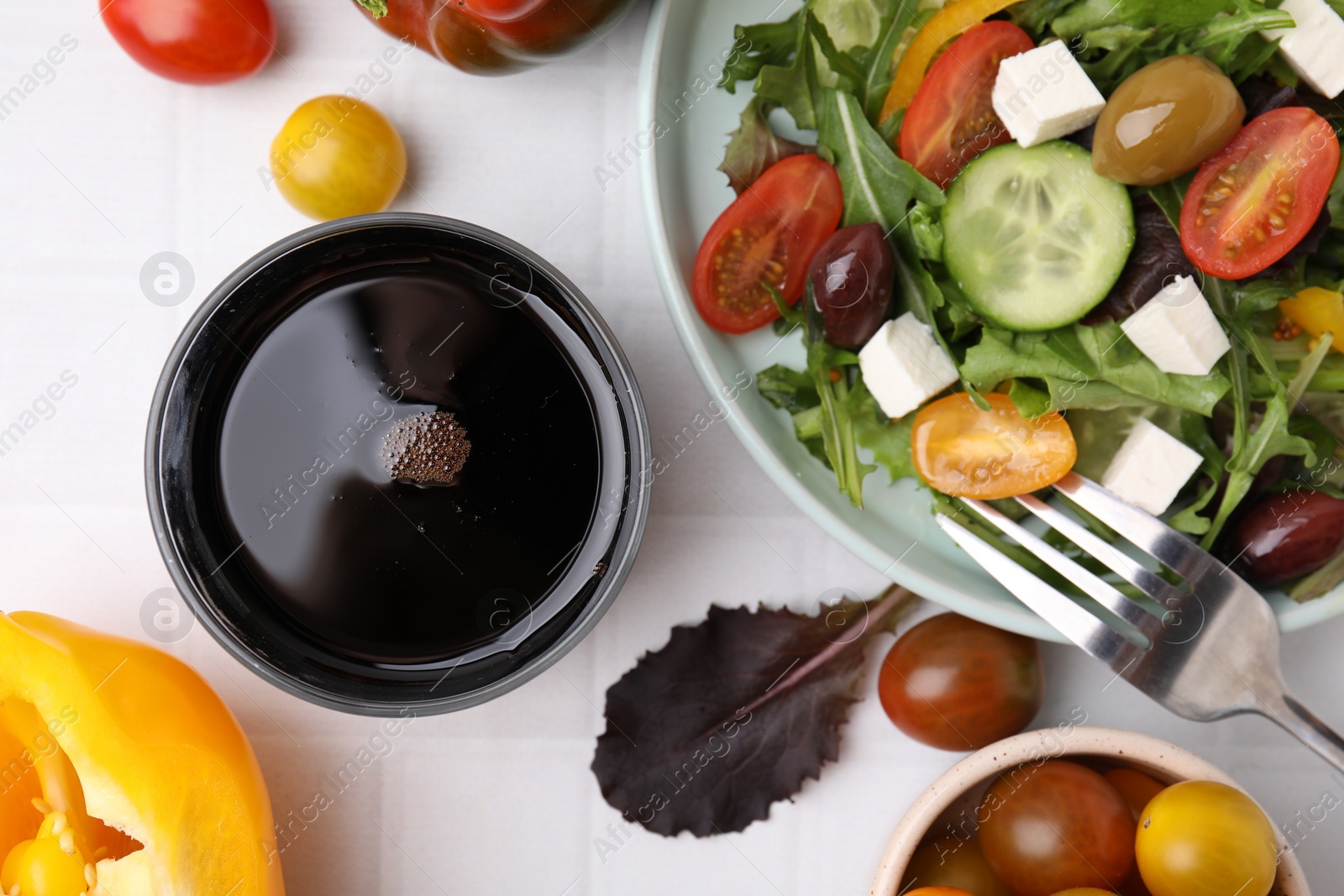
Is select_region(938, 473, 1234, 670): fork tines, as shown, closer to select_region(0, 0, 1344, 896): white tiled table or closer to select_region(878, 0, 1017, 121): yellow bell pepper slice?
select_region(0, 0, 1344, 896): white tiled table

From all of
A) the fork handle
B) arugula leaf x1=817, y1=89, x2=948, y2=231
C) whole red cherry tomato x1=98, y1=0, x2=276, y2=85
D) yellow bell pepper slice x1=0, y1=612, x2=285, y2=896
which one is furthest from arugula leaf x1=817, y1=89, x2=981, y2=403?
yellow bell pepper slice x1=0, y1=612, x2=285, y2=896

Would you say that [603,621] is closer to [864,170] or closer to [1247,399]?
[864,170]

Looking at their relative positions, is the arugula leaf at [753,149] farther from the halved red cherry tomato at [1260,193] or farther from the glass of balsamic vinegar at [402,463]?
the halved red cherry tomato at [1260,193]

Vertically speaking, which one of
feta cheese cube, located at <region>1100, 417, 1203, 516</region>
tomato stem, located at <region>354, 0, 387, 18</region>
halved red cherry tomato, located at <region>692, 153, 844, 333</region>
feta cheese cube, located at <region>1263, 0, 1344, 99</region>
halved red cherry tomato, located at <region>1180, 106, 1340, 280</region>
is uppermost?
tomato stem, located at <region>354, 0, 387, 18</region>

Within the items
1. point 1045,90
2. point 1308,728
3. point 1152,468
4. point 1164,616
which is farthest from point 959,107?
point 1308,728

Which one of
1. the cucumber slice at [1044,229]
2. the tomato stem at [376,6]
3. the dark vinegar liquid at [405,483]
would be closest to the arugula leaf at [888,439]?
the cucumber slice at [1044,229]

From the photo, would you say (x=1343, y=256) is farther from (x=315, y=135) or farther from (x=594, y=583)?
(x=315, y=135)
